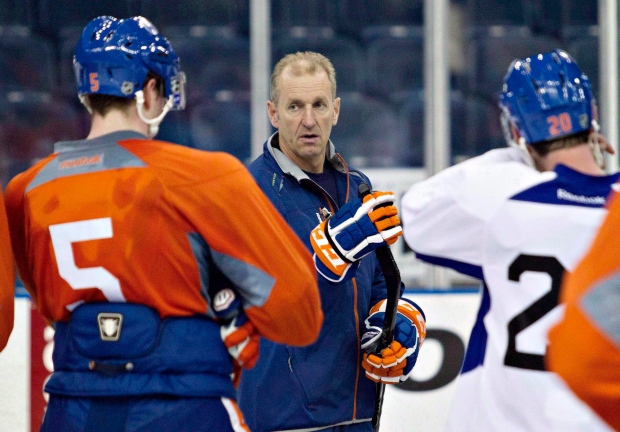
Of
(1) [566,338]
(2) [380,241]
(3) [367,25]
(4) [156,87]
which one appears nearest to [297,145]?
(2) [380,241]

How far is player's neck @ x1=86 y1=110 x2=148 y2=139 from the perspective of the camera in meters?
1.73

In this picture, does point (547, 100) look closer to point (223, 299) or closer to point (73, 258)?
point (223, 299)

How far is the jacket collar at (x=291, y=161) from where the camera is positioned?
94.8 inches

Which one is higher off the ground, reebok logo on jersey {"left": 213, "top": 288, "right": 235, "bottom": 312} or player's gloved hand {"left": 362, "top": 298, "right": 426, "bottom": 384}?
reebok logo on jersey {"left": 213, "top": 288, "right": 235, "bottom": 312}

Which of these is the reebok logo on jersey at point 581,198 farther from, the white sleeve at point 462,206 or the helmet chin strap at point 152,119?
the helmet chin strap at point 152,119

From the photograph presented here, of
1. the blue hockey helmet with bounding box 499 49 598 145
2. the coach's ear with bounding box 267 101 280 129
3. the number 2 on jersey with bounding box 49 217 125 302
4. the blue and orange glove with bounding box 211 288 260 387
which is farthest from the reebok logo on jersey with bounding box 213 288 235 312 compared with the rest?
the coach's ear with bounding box 267 101 280 129

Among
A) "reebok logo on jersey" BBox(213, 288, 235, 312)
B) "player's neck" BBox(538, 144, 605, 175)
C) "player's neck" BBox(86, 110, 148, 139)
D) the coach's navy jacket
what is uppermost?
"player's neck" BBox(86, 110, 148, 139)

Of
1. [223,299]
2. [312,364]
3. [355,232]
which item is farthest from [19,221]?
[312,364]

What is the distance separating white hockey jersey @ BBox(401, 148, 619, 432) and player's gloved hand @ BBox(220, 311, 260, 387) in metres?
0.36

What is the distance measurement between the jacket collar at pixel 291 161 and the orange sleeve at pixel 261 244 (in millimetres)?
683

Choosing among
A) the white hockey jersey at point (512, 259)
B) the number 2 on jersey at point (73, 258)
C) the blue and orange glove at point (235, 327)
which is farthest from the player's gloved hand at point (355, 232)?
the number 2 on jersey at point (73, 258)

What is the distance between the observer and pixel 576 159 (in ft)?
5.42

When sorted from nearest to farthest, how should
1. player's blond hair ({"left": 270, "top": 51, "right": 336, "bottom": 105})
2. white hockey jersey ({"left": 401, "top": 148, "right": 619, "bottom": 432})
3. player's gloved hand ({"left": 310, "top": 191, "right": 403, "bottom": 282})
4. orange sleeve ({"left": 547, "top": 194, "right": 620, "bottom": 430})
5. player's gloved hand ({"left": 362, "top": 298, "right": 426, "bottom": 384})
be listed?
orange sleeve ({"left": 547, "top": 194, "right": 620, "bottom": 430}) → white hockey jersey ({"left": 401, "top": 148, "right": 619, "bottom": 432}) → player's gloved hand ({"left": 310, "top": 191, "right": 403, "bottom": 282}) → player's gloved hand ({"left": 362, "top": 298, "right": 426, "bottom": 384}) → player's blond hair ({"left": 270, "top": 51, "right": 336, "bottom": 105})

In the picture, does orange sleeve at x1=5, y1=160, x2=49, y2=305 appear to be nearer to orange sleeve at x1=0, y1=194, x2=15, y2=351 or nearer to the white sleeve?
orange sleeve at x1=0, y1=194, x2=15, y2=351
